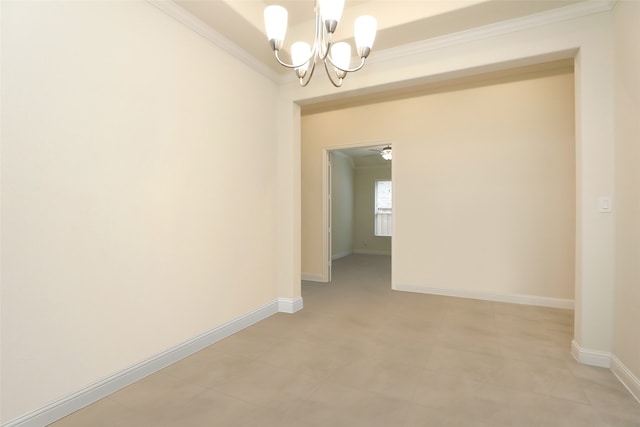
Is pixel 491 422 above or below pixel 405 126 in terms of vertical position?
below

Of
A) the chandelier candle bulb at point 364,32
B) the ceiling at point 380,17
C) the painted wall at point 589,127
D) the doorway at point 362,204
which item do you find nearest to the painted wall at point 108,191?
the ceiling at point 380,17

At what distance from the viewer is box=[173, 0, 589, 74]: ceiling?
2.29 m

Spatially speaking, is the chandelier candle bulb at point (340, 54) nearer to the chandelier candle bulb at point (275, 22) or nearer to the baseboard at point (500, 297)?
the chandelier candle bulb at point (275, 22)

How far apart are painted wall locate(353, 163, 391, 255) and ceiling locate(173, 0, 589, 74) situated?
5.81 metres

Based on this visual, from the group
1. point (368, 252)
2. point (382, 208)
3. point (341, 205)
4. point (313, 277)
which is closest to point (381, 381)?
point (313, 277)

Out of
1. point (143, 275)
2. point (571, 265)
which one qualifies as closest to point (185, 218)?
point (143, 275)

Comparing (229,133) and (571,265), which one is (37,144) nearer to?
(229,133)

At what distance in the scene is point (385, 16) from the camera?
2586 millimetres

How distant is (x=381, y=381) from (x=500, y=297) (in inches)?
106

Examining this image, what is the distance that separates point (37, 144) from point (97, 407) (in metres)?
1.52

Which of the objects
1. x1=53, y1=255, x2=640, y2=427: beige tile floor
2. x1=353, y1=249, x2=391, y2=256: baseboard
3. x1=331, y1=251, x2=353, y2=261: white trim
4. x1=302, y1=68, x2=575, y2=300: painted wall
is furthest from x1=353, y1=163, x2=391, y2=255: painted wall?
x1=53, y1=255, x2=640, y2=427: beige tile floor

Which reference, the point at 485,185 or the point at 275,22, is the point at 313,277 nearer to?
the point at 485,185

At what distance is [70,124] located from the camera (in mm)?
1715

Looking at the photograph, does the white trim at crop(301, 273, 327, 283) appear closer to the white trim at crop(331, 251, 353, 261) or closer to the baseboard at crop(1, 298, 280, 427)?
the baseboard at crop(1, 298, 280, 427)
